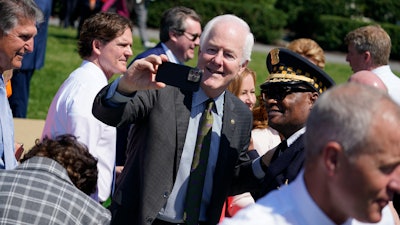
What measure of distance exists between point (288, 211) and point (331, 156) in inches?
9.1

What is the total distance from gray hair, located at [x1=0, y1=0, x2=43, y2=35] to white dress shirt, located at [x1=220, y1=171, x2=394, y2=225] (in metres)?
2.60

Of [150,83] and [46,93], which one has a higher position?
[150,83]

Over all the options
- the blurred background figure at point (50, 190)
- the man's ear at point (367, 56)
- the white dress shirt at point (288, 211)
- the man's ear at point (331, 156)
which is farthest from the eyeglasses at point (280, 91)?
the man's ear at point (367, 56)

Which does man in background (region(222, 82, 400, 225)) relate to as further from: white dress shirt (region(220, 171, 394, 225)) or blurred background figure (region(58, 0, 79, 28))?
blurred background figure (region(58, 0, 79, 28))

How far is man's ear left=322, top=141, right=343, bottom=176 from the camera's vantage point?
2.32 m

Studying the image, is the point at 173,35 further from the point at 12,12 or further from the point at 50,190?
the point at 50,190

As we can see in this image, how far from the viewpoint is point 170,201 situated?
163 inches

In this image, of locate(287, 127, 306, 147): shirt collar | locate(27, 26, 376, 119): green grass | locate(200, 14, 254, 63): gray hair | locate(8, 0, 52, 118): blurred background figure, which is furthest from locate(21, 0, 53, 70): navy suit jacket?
locate(287, 127, 306, 147): shirt collar

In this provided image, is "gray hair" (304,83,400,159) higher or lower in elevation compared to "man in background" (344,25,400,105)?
higher

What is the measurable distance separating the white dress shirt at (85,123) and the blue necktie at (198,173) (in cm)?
118

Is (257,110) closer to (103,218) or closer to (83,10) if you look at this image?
(103,218)

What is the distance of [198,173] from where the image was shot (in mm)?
4188

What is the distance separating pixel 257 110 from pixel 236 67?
1.70 metres

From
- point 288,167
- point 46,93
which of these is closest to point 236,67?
point 288,167
